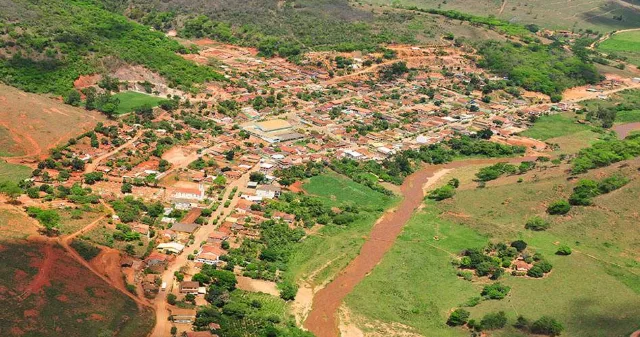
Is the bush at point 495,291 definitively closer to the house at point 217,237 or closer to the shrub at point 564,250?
the shrub at point 564,250

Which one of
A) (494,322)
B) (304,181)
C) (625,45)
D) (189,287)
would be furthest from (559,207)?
(625,45)

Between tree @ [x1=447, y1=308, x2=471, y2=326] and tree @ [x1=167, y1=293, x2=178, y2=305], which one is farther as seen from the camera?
tree @ [x1=447, y1=308, x2=471, y2=326]

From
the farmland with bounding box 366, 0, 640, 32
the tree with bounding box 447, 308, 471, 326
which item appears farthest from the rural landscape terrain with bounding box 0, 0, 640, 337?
the farmland with bounding box 366, 0, 640, 32

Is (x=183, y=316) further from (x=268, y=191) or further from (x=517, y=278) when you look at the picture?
(x=517, y=278)

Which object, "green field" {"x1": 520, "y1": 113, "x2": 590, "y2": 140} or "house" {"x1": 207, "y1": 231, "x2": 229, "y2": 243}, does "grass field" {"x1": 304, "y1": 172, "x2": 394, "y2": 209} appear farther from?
"green field" {"x1": 520, "y1": 113, "x2": 590, "y2": 140}

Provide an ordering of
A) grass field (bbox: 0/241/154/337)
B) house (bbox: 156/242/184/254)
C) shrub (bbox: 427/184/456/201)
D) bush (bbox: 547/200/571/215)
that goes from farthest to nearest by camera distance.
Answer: shrub (bbox: 427/184/456/201)
bush (bbox: 547/200/571/215)
house (bbox: 156/242/184/254)
grass field (bbox: 0/241/154/337)

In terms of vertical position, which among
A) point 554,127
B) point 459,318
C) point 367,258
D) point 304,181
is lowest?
point 304,181

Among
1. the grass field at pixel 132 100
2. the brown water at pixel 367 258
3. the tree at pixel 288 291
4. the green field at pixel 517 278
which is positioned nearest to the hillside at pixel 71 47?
the grass field at pixel 132 100
